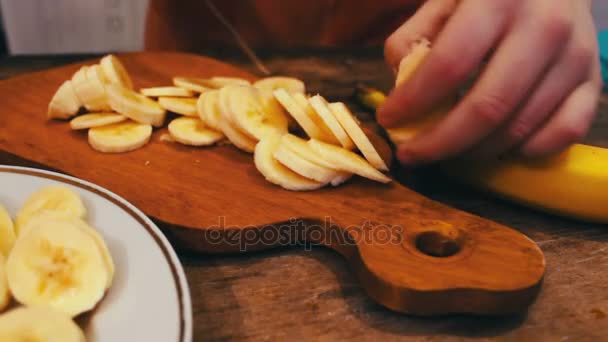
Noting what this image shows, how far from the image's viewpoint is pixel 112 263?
0.71 metres

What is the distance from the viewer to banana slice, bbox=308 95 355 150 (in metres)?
0.98

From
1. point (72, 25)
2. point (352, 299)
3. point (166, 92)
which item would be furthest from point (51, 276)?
point (72, 25)

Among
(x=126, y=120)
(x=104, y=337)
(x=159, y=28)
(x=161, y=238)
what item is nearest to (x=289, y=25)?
(x=159, y=28)

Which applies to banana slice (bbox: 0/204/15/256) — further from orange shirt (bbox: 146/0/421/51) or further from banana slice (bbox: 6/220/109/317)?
orange shirt (bbox: 146/0/421/51)

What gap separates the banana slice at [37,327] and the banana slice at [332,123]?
0.52m

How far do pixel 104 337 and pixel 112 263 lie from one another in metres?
0.10

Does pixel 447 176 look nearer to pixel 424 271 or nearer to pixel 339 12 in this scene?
pixel 424 271

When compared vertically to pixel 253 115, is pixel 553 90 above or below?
above

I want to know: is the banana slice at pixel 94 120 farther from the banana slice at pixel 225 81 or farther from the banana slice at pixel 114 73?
the banana slice at pixel 225 81

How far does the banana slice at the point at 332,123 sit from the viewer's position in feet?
3.22

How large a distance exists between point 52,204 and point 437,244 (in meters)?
0.55

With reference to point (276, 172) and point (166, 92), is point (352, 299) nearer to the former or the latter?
point (276, 172)

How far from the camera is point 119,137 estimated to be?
107cm

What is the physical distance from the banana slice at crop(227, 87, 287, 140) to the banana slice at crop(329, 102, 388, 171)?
13 cm
